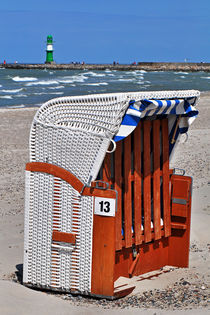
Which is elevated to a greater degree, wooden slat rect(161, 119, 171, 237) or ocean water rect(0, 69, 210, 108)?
ocean water rect(0, 69, 210, 108)

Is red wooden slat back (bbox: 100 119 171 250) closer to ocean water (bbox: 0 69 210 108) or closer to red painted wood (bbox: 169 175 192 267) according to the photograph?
red painted wood (bbox: 169 175 192 267)

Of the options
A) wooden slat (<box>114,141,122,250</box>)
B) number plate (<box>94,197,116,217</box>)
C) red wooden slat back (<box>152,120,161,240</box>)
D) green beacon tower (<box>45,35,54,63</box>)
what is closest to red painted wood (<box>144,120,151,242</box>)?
red wooden slat back (<box>152,120,161,240</box>)

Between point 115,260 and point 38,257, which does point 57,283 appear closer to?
point 38,257

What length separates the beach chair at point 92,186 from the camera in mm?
4367

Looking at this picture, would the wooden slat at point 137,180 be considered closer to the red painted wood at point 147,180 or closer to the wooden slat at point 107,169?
the red painted wood at point 147,180

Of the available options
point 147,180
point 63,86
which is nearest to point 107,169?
point 147,180

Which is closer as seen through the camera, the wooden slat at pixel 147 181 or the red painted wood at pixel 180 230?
the wooden slat at pixel 147 181

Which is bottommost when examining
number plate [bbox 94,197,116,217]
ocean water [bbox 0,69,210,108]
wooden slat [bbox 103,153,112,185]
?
number plate [bbox 94,197,116,217]

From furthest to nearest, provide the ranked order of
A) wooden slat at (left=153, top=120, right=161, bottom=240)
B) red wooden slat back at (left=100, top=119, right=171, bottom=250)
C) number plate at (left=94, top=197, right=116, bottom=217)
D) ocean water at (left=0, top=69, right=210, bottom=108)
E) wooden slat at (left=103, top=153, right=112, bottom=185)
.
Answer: ocean water at (left=0, top=69, right=210, bottom=108)
wooden slat at (left=153, top=120, right=161, bottom=240)
red wooden slat back at (left=100, top=119, right=171, bottom=250)
wooden slat at (left=103, top=153, right=112, bottom=185)
number plate at (left=94, top=197, right=116, bottom=217)

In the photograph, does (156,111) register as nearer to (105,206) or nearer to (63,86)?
(105,206)

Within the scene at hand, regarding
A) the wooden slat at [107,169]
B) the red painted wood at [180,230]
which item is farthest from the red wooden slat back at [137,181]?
the red painted wood at [180,230]

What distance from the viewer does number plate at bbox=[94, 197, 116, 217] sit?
435 cm

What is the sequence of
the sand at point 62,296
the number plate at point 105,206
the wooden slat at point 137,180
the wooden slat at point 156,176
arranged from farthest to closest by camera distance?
the wooden slat at point 156,176 → the wooden slat at point 137,180 → the number plate at point 105,206 → the sand at point 62,296

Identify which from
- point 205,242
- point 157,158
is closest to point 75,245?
point 157,158
